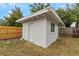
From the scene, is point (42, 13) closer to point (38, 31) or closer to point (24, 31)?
point (38, 31)

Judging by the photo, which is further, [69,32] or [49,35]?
[49,35]

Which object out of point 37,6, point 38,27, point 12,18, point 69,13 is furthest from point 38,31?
point 69,13

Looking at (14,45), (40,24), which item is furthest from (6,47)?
(40,24)

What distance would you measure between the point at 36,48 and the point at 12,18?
1030 mm

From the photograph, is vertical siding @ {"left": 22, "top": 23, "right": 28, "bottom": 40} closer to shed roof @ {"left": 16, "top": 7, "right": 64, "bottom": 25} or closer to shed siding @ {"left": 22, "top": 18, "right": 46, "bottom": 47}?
shed siding @ {"left": 22, "top": 18, "right": 46, "bottom": 47}

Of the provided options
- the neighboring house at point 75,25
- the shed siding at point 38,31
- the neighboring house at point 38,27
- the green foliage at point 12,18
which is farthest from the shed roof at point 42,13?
the neighboring house at point 75,25

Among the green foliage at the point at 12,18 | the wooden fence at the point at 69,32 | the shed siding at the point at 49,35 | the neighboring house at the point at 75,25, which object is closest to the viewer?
the green foliage at the point at 12,18

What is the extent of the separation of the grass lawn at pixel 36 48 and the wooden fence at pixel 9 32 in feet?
0.55

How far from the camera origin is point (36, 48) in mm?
5402

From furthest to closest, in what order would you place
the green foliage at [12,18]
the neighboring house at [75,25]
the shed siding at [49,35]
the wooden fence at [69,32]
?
1. the shed siding at [49,35]
2. the wooden fence at [69,32]
3. the neighboring house at [75,25]
4. the green foliage at [12,18]

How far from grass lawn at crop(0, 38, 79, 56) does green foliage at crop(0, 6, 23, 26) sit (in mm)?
520

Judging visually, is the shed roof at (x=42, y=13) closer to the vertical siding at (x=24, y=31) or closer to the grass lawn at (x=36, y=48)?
the vertical siding at (x=24, y=31)

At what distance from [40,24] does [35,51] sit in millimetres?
839

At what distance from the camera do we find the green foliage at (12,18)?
17.1ft
